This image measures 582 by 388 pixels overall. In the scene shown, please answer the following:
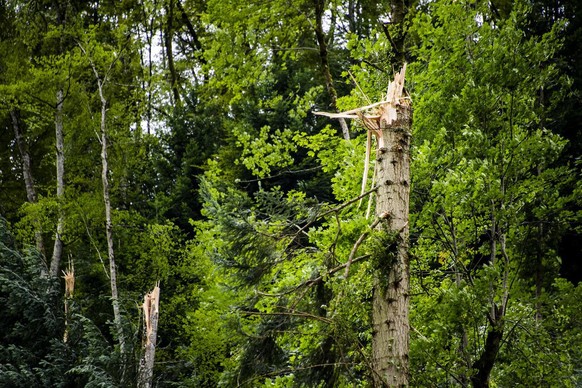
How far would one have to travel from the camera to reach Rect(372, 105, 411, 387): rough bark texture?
443 centimetres

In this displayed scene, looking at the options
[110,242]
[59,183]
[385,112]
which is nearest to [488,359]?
[385,112]

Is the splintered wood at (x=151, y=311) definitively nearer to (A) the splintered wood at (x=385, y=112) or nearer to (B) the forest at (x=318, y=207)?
(B) the forest at (x=318, y=207)

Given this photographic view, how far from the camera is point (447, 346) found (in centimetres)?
690

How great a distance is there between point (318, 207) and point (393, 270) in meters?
0.84

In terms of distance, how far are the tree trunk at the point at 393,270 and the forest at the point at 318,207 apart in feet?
0.05

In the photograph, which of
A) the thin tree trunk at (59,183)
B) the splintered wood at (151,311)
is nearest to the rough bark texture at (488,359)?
the splintered wood at (151,311)

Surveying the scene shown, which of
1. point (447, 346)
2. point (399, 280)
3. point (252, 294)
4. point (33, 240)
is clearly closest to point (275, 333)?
point (252, 294)

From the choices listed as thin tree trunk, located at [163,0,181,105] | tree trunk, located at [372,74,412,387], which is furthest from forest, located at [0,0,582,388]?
thin tree trunk, located at [163,0,181,105]

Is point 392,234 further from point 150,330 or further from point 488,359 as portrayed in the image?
point 150,330

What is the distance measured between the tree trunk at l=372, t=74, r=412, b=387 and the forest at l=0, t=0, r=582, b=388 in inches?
0.6

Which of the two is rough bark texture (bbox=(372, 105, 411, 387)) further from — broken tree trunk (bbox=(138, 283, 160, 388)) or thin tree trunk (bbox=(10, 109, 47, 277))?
thin tree trunk (bbox=(10, 109, 47, 277))

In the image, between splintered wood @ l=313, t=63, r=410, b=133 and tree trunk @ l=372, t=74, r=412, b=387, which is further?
splintered wood @ l=313, t=63, r=410, b=133

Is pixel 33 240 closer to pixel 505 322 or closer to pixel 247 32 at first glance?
pixel 247 32

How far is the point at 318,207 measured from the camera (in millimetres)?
5109
